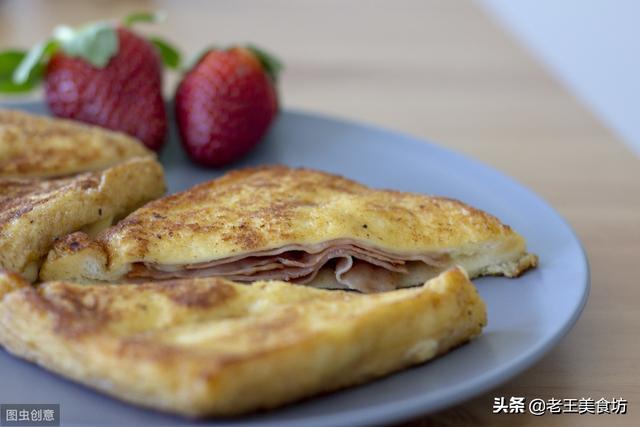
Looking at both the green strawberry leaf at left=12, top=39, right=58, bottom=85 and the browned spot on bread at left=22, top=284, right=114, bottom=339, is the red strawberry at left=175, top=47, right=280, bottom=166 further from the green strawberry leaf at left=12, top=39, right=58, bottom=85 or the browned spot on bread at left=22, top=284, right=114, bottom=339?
the browned spot on bread at left=22, top=284, right=114, bottom=339

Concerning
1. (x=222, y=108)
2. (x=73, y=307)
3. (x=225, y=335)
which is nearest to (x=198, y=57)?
(x=222, y=108)

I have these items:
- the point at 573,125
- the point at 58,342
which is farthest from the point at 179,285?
the point at 573,125

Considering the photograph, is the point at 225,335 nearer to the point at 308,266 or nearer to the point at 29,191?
the point at 308,266

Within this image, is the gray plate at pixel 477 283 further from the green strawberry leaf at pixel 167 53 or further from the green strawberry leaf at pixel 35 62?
the green strawberry leaf at pixel 167 53

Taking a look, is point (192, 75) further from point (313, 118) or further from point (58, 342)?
point (58, 342)

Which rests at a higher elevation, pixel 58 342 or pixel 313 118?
pixel 313 118

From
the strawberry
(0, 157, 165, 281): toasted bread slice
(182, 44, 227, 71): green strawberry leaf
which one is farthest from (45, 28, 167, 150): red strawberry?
(0, 157, 165, 281): toasted bread slice
